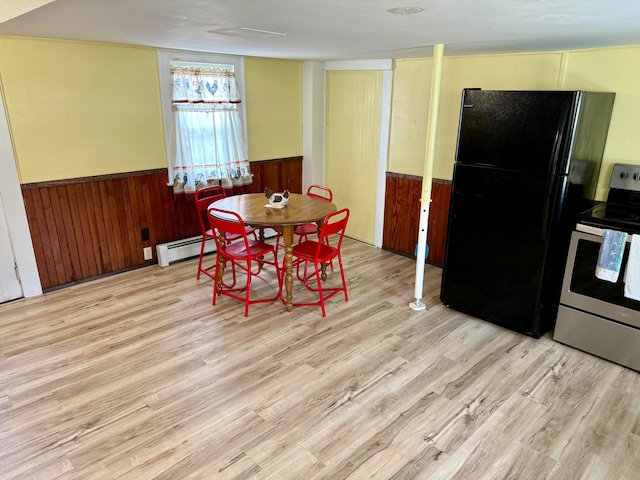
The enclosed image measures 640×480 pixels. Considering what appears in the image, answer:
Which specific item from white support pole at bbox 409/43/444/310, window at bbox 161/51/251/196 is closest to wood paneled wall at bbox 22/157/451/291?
window at bbox 161/51/251/196

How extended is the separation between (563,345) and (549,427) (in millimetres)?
947

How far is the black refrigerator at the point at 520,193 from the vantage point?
9.00ft

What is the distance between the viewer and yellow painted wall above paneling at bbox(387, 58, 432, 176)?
13.8 feet

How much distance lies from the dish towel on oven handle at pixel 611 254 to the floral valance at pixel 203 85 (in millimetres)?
3545

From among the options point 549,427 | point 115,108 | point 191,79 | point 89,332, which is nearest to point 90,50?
point 115,108

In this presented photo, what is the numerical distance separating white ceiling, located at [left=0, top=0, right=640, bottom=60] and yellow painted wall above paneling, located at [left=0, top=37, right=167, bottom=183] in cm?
34

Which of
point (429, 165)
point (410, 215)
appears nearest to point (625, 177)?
point (429, 165)

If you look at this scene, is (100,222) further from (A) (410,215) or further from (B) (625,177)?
(B) (625,177)

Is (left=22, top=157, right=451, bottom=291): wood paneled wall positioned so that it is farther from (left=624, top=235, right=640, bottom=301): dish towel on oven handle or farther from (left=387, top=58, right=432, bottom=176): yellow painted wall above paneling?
(left=624, top=235, right=640, bottom=301): dish towel on oven handle

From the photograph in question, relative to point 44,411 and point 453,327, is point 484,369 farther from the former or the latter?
point 44,411

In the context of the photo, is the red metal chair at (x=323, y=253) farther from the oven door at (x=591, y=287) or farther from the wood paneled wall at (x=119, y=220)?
the oven door at (x=591, y=287)

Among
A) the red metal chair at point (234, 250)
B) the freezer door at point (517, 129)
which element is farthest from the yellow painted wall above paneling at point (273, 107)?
the freezer door at point (517, 129)

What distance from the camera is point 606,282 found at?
2748 millimetres

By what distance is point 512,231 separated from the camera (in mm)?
3025
